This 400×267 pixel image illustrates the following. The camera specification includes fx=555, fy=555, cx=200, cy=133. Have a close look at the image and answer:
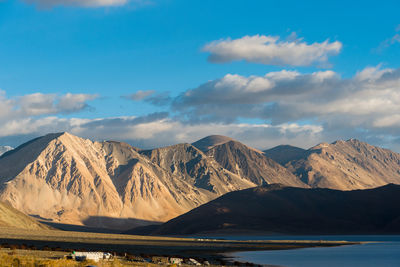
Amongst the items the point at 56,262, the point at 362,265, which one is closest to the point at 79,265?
the point at 56,262

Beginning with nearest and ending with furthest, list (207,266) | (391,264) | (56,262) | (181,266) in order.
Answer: (56,262) < (181,266) < (207,266) < (391,264)

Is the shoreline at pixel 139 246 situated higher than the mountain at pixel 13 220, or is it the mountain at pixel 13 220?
the mountain at pixel 13 220

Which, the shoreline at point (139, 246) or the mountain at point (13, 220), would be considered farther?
the mountain at point (13, 220)

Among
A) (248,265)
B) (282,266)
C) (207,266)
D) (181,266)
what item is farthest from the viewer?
(282,266)

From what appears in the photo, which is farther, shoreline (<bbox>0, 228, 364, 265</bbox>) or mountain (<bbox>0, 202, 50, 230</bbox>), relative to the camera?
mountain (<bbox>0, 202, 50, 230</bbox>)

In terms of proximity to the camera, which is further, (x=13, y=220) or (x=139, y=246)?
(x=13, y=220)

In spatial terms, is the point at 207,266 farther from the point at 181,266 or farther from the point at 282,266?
the point at 282,266

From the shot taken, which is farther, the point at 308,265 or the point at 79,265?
the point at 308,265

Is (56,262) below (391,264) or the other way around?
the other way around

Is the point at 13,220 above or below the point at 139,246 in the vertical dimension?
above

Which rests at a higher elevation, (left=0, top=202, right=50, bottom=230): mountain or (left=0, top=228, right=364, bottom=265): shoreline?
(left=0, top=202, right=50, bottom=230): mountain
